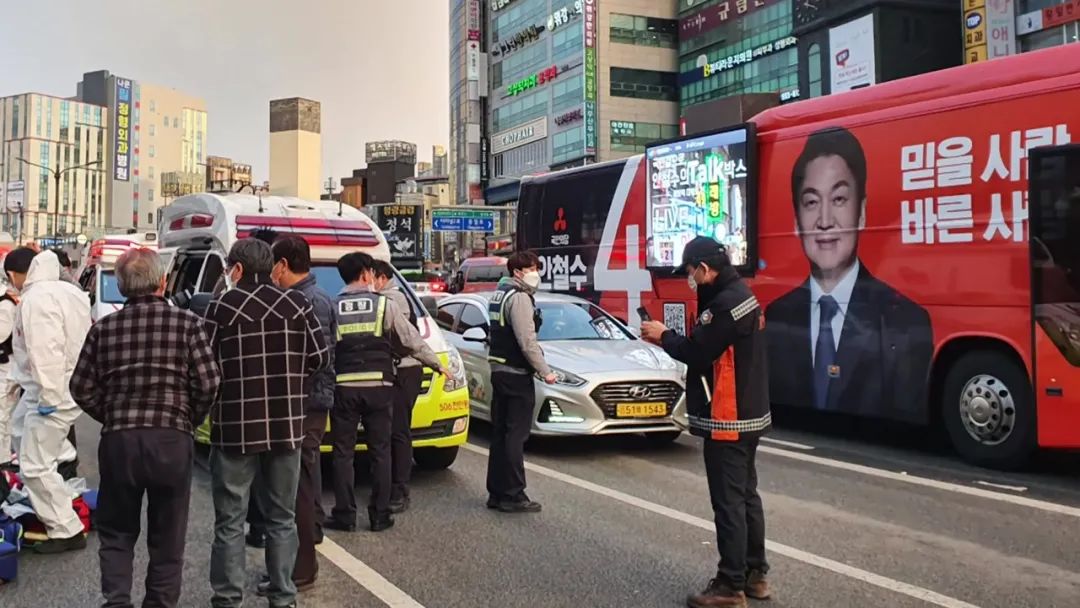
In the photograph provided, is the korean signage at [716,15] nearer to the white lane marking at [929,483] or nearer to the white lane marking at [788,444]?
the white lane marking at [788,444]

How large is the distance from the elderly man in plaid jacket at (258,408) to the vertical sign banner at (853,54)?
3982 centimetres

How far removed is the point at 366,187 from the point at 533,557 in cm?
15785

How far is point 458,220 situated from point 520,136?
102 ft

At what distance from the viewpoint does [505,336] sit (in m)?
6.48

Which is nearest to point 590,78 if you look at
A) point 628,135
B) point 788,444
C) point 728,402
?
point 628,135

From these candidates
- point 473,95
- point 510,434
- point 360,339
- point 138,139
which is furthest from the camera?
point 138,139

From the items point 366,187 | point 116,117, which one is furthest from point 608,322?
point 366,187

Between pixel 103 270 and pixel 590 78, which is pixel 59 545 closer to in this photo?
pixel 103 270

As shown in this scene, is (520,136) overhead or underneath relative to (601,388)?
overhead

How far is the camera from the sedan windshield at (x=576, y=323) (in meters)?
9.49

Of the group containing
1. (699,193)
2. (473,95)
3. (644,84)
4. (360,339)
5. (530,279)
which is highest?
(473,95)

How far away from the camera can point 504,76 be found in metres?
81.2

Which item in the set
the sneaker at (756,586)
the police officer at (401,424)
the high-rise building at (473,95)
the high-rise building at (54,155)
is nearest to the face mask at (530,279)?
the police officer at (401,424)

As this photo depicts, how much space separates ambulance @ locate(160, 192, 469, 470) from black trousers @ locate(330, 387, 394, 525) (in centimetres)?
94
